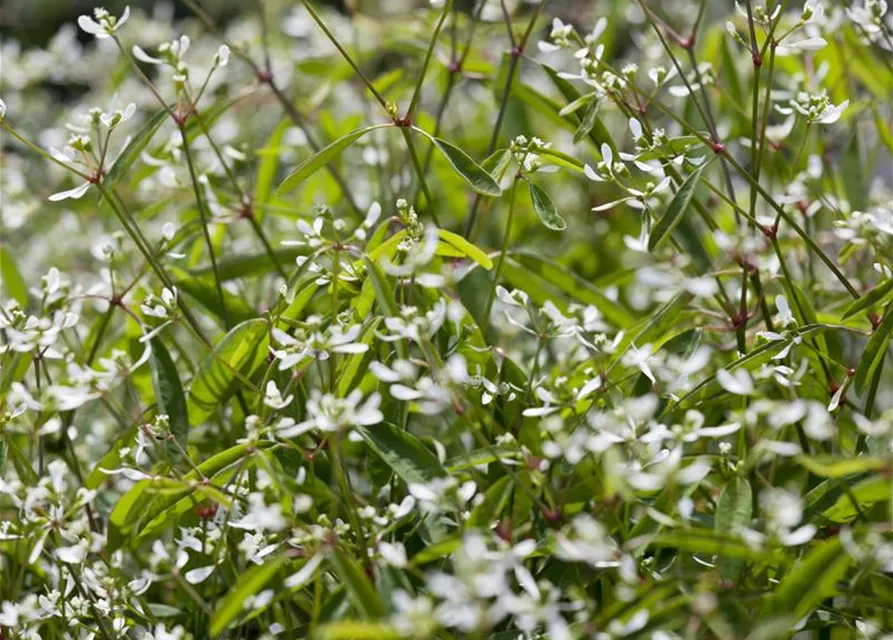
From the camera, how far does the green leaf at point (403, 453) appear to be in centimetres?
60

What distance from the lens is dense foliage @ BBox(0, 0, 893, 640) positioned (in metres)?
0.52

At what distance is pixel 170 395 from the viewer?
73cm

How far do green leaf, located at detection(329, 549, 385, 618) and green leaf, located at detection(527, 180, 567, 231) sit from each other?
0.27 metres

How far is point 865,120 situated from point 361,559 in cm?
89

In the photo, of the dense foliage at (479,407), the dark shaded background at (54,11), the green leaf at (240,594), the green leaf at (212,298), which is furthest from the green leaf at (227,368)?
the dark shaded background at (54,11)

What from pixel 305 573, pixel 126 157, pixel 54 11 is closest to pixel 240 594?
pixel 305 573

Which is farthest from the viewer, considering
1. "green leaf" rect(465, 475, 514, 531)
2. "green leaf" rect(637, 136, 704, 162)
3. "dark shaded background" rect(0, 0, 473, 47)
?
"dark shaded background" rect(0, 0, 473, 47)

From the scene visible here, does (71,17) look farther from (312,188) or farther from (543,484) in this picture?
(543,484)

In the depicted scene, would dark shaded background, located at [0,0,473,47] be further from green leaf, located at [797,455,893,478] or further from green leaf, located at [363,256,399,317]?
green leaf, located at [797,455,893,478]

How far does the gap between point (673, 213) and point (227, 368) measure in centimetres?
30

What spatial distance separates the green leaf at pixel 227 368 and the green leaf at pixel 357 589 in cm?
22

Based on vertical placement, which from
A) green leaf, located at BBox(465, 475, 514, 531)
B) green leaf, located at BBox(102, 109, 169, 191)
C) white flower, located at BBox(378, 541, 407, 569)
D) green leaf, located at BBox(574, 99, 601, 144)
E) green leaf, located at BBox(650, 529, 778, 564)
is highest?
green leaf, located at BBox(102, 109, 169, 191)

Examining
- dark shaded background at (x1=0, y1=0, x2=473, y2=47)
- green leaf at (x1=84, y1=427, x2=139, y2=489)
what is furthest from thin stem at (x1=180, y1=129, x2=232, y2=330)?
dark shaded background at (x1=0, y1=0, x2=473, y2=47)

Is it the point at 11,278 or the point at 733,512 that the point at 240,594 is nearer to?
the point at 733,512
